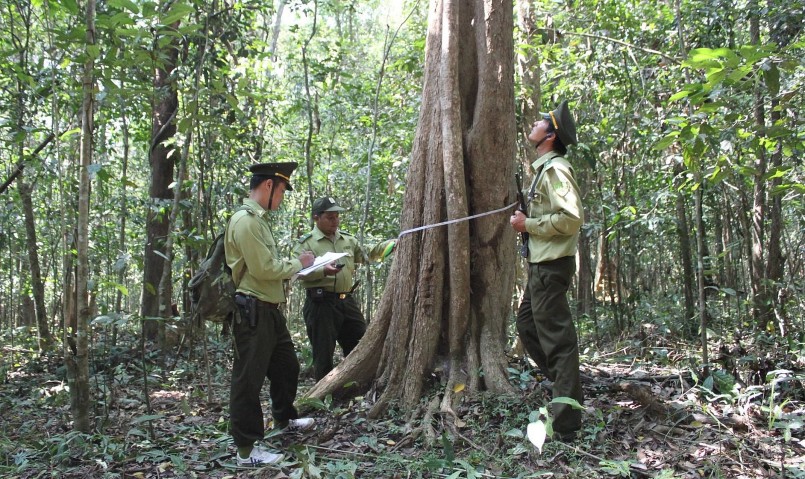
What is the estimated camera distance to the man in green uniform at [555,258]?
3.64 m

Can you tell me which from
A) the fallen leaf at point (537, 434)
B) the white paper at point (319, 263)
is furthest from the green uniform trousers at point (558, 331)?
the white paper at point (319, 263)

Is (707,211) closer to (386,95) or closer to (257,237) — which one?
(386,95)

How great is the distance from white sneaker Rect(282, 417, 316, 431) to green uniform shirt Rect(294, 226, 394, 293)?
1532 millimetres

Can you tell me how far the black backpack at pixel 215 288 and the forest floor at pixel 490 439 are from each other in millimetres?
902

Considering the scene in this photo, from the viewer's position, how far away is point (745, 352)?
15.2ft

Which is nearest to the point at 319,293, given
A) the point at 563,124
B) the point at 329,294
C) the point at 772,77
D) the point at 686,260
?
the point at 329,294

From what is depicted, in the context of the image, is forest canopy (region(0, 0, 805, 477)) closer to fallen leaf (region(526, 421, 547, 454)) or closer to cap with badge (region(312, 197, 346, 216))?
cap with badge (region(312, 197, 346, 216))

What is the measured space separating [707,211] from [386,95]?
19.9 feet

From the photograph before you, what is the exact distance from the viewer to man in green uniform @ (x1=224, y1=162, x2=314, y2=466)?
3.87 metres

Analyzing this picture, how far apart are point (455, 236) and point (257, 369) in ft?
5.78

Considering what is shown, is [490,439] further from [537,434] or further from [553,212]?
[553,212]

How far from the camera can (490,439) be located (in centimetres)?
369

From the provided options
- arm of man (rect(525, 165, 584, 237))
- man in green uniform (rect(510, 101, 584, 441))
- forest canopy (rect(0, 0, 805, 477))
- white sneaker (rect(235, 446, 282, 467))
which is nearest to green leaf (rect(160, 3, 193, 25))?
forest canopy (rect(0, 0, 805, 477))

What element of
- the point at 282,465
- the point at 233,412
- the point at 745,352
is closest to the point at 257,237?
the point at 233,412
